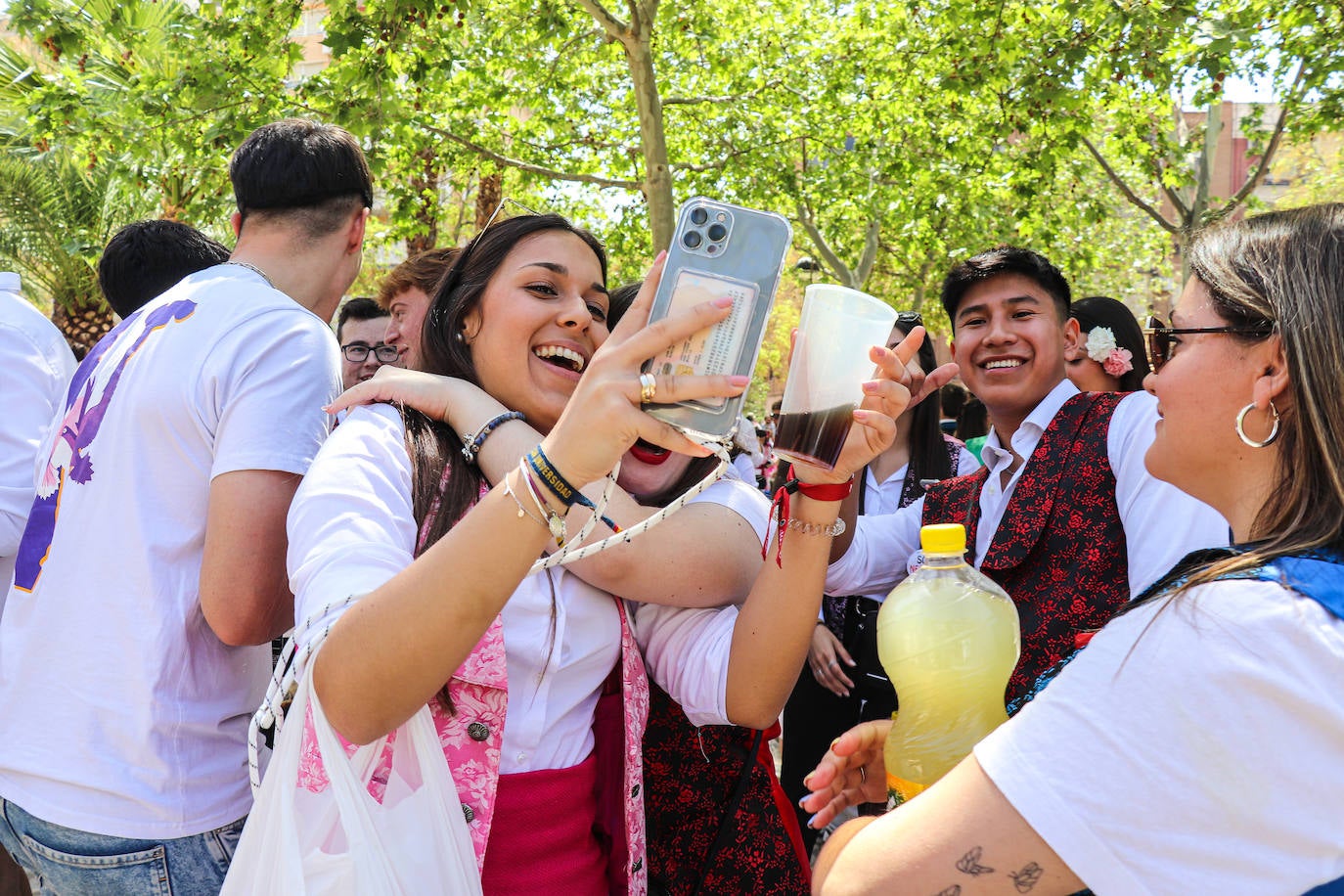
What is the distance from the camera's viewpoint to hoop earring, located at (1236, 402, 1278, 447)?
1386 millimetres

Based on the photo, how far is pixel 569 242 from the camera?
219 cm

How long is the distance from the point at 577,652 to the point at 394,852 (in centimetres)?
48

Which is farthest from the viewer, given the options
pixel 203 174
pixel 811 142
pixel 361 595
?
pixel 811 142

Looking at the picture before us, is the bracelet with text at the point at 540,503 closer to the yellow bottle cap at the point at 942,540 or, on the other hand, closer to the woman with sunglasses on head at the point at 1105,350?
the yellow bottle cap at the point at 942,540

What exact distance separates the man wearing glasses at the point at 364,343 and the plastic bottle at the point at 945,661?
3594 mm

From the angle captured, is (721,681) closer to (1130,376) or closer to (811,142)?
(1130,376)

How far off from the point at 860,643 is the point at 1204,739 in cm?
299

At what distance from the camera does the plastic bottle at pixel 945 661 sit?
62.7 inches

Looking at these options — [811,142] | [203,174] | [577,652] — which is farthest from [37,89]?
[577,652]

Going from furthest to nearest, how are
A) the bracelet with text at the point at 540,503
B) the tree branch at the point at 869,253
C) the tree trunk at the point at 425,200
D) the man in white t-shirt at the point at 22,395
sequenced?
the tree branch at the point at 869,253 → the tree trunk at the point at 425,200 → the man in white t-shirt at the point at 22,395 → the bracelet with text at the point at 540,503

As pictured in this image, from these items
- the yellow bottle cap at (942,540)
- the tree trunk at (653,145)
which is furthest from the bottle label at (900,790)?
the tree trunk at (653,145)

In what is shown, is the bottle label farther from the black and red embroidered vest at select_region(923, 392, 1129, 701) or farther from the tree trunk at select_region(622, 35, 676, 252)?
the tree trunk at select_region(622, 35, 676, 252)

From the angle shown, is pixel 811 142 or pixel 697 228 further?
pixel 811 142

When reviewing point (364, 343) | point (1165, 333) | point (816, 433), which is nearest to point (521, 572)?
point (816, 433)
